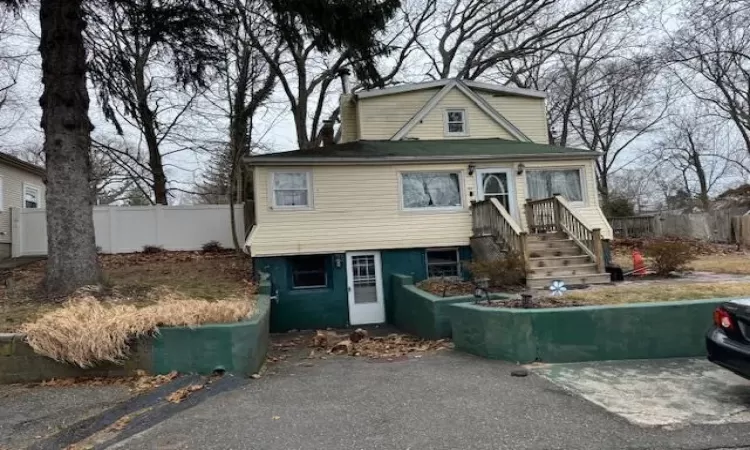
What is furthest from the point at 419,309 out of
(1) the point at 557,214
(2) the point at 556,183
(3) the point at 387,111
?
(3) the point at 387,111

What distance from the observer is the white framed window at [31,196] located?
62.2 feet

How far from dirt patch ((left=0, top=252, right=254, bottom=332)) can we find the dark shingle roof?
3.26 m

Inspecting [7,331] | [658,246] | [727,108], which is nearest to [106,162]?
[7,331]

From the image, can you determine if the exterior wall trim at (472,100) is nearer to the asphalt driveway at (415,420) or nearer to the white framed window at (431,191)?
the white framed window at (431,191)

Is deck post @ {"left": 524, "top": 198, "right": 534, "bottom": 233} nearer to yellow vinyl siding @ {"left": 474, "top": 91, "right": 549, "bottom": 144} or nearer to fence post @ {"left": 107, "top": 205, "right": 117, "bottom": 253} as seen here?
yellow vinyl siding @ {"left": 474, "top": 91, "right": 549, "bottom": 144}

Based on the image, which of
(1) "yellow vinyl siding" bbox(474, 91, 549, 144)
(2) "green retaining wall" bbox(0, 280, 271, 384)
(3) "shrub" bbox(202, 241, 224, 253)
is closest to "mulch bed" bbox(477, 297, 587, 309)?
(2) "green retaining wall" bbox(0, 280, 271, 384)

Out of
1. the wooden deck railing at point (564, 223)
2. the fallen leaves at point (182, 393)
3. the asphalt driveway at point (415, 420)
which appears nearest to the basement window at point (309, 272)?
the wooden deck railing at point (564, 223)

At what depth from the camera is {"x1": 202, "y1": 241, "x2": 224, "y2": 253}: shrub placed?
17453mm

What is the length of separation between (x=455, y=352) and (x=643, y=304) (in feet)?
9.04

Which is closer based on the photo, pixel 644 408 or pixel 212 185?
pixel 644 408

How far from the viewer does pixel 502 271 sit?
975 centimetres

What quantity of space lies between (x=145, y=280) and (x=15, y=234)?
9.24 meters

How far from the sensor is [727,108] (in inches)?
1200

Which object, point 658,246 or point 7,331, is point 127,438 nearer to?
point 7,331
